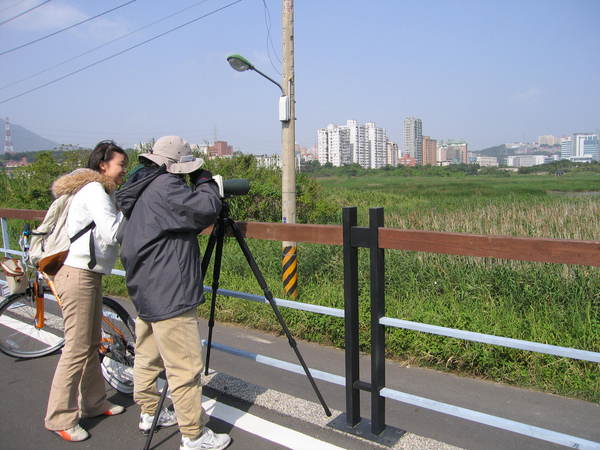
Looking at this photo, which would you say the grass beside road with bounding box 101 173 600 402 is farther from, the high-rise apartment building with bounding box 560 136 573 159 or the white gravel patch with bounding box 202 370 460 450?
the high-rise apartment building with bounding box 560 136 573 159


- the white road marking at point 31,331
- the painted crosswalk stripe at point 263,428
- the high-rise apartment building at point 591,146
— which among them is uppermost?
the high-rise apartment building at point 591,146

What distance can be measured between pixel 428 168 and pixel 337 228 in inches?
3762

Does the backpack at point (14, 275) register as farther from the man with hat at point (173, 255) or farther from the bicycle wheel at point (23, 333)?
the man with hat at point (173, 255)

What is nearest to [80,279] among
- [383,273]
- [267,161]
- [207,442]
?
[207,442]

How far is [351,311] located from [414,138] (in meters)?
124

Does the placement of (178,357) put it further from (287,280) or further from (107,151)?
(287,280)

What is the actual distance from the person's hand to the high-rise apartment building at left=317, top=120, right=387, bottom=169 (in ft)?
254

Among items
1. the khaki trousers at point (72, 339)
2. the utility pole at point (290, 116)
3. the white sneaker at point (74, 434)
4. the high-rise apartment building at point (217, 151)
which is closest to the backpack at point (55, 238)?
the khaki trousers at point (72, 339)

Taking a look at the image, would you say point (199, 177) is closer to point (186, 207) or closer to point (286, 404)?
point (186, 207)

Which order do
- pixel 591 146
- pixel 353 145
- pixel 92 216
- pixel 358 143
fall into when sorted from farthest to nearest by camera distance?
pixel 591 146 < pixel 358 143 < pixel 353 145 < pixel 92 216

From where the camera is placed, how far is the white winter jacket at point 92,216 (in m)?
3.04

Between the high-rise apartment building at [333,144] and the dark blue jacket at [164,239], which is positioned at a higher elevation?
the high-rise apartment building at [333,144]

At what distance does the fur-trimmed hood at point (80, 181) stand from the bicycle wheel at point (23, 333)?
1.77m

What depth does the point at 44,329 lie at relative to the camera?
5.02m
